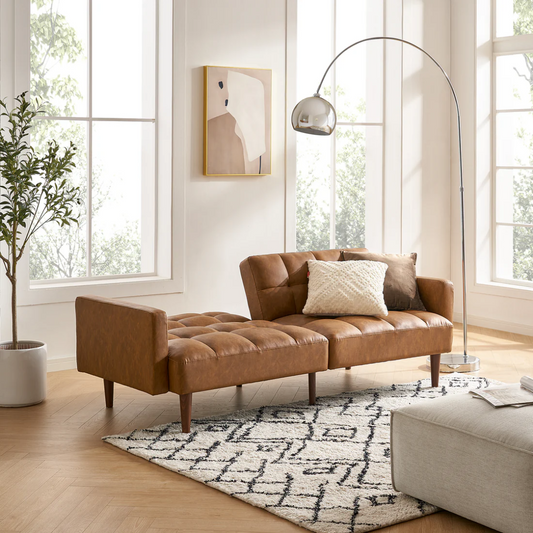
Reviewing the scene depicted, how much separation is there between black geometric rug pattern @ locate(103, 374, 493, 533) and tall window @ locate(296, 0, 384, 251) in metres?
2.62

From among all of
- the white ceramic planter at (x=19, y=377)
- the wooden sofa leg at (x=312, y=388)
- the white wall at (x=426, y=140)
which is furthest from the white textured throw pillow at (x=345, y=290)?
the white wall at (x=426, y=140)

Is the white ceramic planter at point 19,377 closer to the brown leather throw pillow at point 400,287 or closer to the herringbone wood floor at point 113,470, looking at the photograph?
the herringbone wood floor at point 113,470

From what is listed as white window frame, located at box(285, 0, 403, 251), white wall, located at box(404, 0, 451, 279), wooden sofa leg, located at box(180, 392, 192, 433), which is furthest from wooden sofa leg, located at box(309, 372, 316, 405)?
white wall, located at box(404, 0, 451, 279)

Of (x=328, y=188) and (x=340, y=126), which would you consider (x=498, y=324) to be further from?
(x=340, y=126)

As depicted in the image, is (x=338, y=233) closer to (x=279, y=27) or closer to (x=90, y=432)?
(x=279, y=27)

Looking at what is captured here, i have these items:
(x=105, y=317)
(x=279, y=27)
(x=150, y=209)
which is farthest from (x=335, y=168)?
(x=105, y=317)

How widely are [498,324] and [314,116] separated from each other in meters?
3.35

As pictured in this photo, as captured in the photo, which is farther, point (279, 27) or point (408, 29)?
point (408, 29)

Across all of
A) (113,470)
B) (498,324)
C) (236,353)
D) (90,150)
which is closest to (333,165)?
(498,324)

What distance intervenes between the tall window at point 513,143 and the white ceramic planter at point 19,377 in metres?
4.46

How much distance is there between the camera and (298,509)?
334cm

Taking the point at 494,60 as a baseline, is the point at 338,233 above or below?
below

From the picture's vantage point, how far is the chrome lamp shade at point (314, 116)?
4973 mm

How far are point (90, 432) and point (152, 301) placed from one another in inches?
76.5
